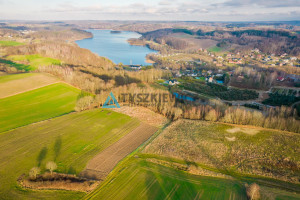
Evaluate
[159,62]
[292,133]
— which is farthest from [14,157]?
[159,62]

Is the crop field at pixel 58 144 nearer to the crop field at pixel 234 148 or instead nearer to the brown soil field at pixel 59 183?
the brown soil field at pixel 59 183

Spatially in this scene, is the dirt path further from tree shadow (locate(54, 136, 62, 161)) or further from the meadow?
tree shadow (locate(54, 136, 62, 161))

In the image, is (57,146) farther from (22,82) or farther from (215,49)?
(215,49)

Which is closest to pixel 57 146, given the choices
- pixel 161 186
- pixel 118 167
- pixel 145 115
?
pixel 118 167

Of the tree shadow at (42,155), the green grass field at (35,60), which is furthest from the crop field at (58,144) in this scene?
the green grass field at (35,60)

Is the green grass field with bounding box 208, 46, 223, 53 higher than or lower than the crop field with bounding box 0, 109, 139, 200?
higher

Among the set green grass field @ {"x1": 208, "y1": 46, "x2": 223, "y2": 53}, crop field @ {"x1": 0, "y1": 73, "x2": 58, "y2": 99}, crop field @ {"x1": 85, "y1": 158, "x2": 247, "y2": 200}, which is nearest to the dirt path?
crop field @ {"x1": 85, "y1": 158, "x2": 247, "y2": 200}
